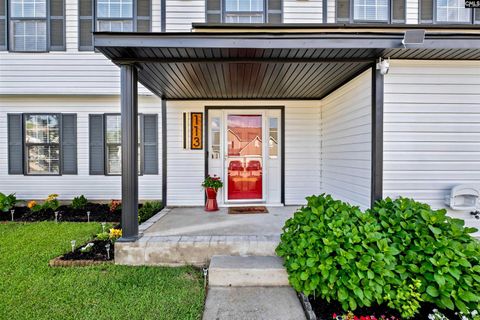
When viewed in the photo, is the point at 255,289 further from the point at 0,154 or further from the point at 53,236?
the point at 0,154

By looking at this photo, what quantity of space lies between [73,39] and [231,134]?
13.0ft

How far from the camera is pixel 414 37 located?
2.61 m

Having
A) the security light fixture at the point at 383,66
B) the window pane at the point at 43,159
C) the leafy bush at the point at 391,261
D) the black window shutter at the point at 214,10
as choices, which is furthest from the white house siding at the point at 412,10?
the window pane at the point at 43,159

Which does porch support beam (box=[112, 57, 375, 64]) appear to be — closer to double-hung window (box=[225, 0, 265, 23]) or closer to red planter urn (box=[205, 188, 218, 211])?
red planter urn (box=[205, 188, 218, 211])

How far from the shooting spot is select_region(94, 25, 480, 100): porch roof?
106 inches

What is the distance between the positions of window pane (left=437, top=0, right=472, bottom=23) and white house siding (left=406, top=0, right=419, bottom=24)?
49 centimetres

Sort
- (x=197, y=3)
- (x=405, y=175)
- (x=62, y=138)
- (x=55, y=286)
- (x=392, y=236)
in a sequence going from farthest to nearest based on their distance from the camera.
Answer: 1. (x=62, y=138)
2. (x=197, y=3)
3. (x=405, y=175)
4. (x=55, y=286)
5. (x=392, y=236)

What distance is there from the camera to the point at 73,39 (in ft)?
17.4

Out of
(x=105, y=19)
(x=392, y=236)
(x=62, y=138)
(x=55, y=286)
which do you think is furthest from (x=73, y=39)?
(x=392, y=236)

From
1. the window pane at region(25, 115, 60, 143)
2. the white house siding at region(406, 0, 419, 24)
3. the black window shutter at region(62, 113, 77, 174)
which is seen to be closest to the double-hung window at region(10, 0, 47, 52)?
the window pane at region(25, 115, 60, 143)

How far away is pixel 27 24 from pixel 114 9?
1.90 m

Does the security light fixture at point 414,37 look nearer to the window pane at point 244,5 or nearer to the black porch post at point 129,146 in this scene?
the black porch post at point 129,146

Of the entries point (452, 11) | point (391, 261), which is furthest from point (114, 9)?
point (452, 11)

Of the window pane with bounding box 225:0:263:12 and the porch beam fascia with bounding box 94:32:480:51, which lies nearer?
the porch beam fascia with bounding box 94:32:480:51
